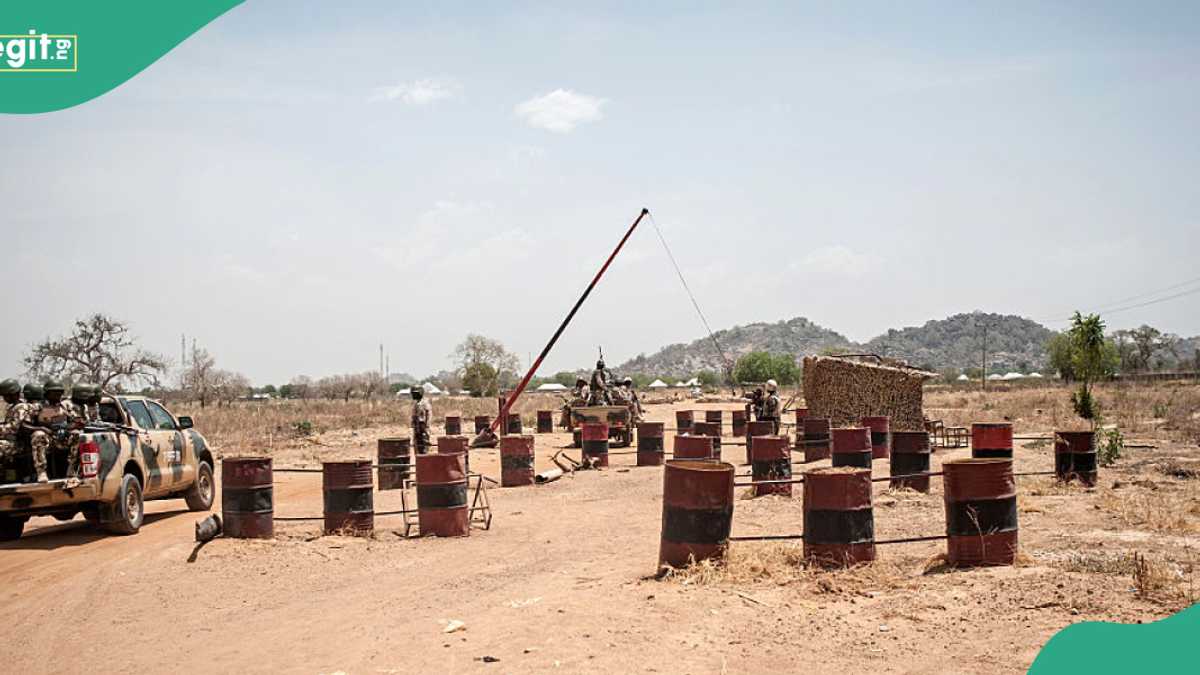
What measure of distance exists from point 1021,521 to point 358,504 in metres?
7.83

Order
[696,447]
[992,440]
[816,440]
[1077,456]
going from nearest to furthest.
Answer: [1077,456]
[992,440]
[696,447]
[816,440]

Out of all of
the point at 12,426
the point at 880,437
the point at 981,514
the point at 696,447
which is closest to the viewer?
the point at 981,514

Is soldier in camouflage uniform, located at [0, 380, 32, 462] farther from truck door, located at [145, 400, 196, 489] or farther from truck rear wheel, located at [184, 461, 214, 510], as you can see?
truck rear wheel, located at [184, 461, 214, 510]

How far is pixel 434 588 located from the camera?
9477mm

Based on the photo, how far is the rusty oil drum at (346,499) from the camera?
496 inches

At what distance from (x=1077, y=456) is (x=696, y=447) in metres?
5.46

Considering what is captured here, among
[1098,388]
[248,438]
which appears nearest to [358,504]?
[248,438]

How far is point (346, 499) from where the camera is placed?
12625 millimetres

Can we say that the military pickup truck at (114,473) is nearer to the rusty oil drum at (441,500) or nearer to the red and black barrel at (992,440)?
the rusty oil drum at (441,500)

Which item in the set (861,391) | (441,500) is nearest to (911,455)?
(441,500)

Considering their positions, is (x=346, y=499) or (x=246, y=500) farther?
(x=346, y=499)

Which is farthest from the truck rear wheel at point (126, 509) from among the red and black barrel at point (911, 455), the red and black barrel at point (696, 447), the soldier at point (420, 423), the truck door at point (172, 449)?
the red and black barrel at point (911, 455)

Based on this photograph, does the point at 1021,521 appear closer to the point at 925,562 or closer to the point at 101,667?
the point at 925,562

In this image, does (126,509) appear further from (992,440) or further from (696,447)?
(992,440)
